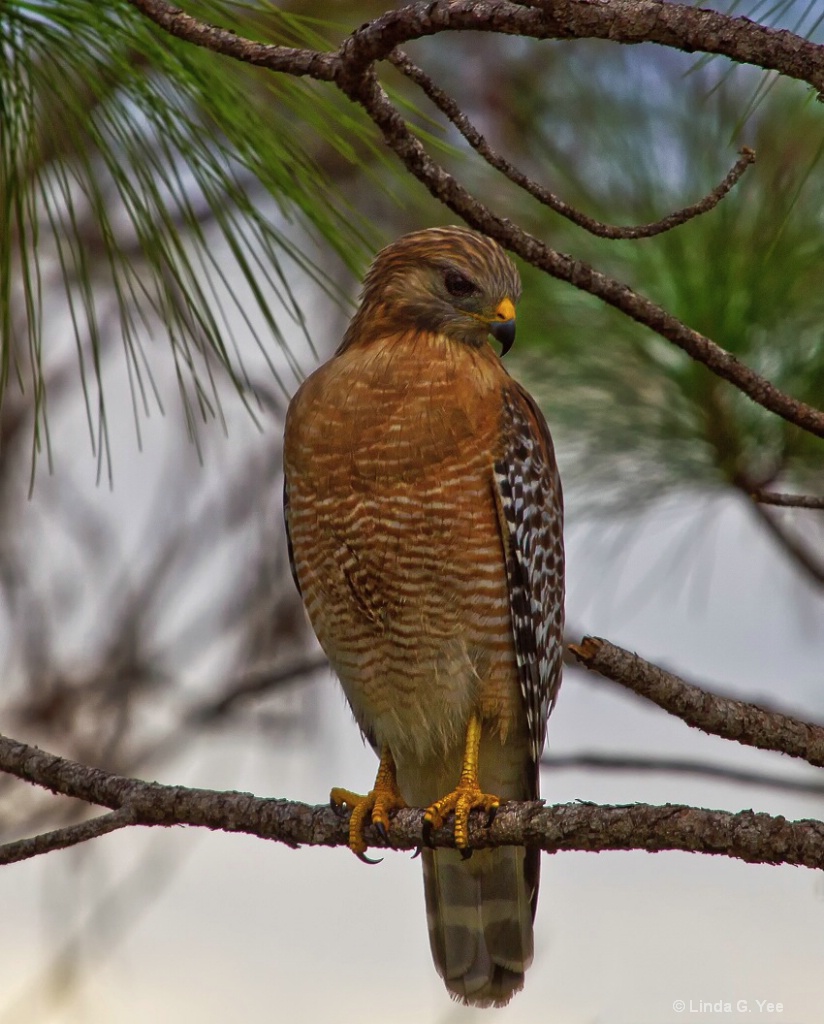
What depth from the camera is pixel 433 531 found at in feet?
11.2

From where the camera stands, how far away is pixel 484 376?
3.60 metres

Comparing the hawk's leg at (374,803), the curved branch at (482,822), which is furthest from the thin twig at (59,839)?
the hawk's leg at (374,803)

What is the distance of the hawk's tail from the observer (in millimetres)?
3869

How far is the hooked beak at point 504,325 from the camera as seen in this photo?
3.46 metres

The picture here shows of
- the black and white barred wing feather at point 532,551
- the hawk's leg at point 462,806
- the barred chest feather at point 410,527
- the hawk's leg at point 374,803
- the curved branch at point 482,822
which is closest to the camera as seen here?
the curved branch at point 482,822

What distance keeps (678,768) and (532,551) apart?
68cm

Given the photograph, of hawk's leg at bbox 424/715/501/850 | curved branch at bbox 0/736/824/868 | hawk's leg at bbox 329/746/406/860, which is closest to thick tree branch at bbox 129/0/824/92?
curved branch at bbox 0/736/824/868

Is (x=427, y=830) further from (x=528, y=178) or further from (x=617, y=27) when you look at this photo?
(x=617, y=27)

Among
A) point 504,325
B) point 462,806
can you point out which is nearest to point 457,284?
point 504,325

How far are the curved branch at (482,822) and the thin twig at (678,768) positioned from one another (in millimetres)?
533

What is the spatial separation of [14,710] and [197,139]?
3295 mm

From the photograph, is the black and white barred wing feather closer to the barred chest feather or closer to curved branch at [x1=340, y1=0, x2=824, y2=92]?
the barred chest feather

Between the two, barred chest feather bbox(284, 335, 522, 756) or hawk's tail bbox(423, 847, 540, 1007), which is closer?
barred chest feather bbox(284, 335, 522, 756)

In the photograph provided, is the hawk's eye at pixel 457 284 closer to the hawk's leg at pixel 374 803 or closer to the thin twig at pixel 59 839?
the hawk's leg at pixel 374 803
